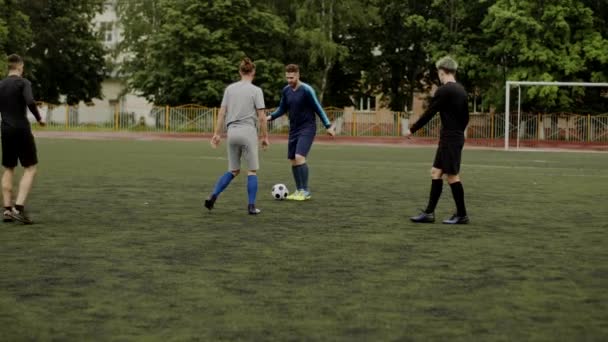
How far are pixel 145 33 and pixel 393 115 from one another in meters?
21.1

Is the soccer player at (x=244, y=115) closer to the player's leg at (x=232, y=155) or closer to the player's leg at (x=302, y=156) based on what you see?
the player's leg at (x=232, y=155)

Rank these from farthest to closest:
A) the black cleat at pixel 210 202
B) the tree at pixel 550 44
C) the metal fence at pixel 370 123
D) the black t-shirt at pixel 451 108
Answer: the metal fence at pixel 370 123 → the tree at pixel 550 44 → the black cleat at pixel 210 202 → the black t-shirt at pixel 451 108

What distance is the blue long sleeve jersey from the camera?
1456 cm

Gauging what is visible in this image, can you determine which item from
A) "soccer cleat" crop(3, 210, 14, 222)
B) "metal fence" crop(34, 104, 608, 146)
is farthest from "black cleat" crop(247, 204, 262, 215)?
"metal fence" crop(34, 104, 608, 146)

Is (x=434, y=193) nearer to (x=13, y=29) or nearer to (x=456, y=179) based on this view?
(x=456, y=179)

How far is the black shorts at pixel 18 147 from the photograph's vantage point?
37.6 ft

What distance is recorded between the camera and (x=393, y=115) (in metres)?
53.8

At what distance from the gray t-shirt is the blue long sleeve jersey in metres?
2.16

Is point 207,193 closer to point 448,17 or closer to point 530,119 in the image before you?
point 530,119

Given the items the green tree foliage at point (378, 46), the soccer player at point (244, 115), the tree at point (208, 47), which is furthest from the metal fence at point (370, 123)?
the soccer player at point (244, 115)

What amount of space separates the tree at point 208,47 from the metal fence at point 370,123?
1.48 m

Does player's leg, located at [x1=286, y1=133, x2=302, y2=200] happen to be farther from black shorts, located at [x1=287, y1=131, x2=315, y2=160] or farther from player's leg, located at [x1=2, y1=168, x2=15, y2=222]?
player's leg, located at [x1=2, y1=168, x2=15, y2=222]

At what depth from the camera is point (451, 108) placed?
445 inches

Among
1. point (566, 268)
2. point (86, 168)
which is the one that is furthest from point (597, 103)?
point (566, 268)
